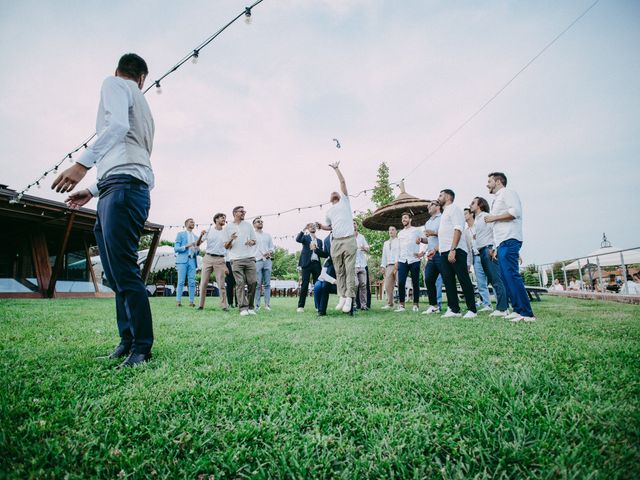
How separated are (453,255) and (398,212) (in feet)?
14.1

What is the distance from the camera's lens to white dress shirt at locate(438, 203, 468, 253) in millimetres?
4922

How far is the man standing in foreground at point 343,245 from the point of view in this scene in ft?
17.6

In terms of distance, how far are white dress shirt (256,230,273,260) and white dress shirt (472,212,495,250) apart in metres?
5.03

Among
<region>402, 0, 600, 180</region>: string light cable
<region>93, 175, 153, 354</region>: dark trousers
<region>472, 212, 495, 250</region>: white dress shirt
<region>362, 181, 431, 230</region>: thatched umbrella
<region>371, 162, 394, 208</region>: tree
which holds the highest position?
<region>371, 162, 394, 208</region>: tree

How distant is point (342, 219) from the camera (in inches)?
215

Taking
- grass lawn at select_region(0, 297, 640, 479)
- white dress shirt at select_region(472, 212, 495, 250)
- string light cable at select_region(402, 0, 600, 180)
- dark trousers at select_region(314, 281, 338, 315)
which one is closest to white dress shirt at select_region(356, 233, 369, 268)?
dark trousers at select_region(314, 281, 338, 315)

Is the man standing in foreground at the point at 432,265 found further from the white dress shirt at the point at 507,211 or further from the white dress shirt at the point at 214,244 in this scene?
the white dress shirt at the point at 214,244

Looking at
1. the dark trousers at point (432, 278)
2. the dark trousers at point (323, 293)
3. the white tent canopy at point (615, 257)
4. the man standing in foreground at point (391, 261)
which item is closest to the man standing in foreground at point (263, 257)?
the dark trousers at point (323, 293)

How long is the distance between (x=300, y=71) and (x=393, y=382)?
10.5 metres

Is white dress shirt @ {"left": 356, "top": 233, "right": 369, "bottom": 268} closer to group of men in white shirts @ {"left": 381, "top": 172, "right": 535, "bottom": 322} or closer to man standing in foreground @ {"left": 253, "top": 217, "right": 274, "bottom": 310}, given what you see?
group of men in white shirts @ {"left": 381, "top": 172, "right": 535, "bottom": 322}

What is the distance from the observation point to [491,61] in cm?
721

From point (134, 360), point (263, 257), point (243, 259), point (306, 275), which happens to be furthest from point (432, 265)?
point (134, 360)

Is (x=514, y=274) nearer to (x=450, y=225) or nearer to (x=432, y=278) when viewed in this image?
(x=450, y=225)

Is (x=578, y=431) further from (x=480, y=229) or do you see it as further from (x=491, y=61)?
(x=491, y=61)
